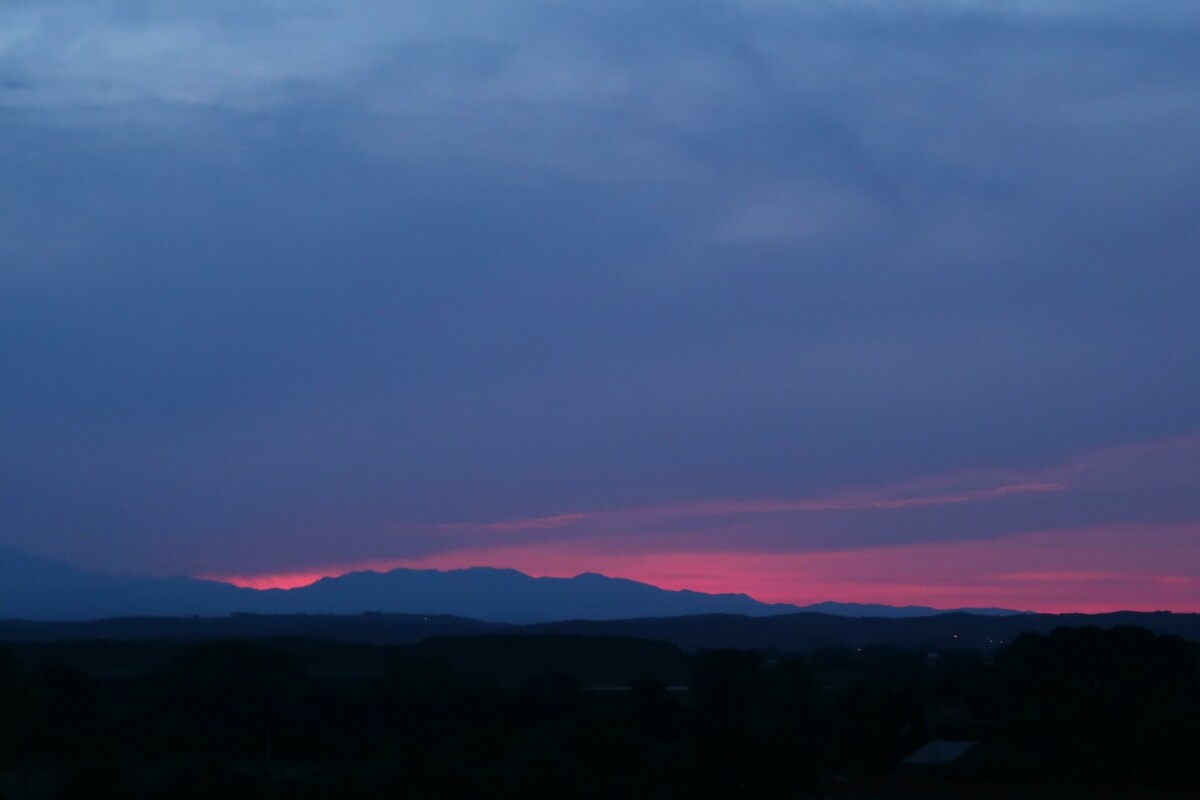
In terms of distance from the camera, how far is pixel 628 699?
155 feet

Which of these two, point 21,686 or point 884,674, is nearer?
point 21,686

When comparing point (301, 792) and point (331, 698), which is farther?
point (331, 698)

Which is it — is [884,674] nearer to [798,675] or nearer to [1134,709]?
[798,675]

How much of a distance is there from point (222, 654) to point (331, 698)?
753cm

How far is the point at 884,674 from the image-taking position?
66.4 m

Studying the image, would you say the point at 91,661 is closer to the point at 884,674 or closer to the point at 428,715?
the point at 428,715

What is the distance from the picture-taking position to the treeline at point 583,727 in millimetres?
27547

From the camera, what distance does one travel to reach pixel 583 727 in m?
36.8

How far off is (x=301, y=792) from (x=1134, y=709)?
29.7 metres

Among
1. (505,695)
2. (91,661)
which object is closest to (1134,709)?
(505,695)

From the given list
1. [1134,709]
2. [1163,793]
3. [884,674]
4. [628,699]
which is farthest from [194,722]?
[884,674]

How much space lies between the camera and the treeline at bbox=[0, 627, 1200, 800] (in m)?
27.5

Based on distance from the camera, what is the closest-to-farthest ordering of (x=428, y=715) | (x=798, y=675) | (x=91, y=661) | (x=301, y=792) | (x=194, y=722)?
(x=301, y=792)
(x=194, y=722)
(x=428, y=715)
(x=798, y=675)
(x=91, y=661)

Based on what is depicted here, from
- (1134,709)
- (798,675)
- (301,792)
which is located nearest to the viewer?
(301,792)
